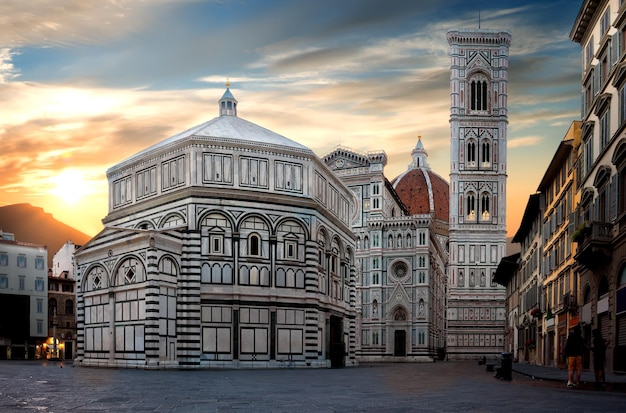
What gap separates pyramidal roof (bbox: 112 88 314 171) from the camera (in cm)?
5316

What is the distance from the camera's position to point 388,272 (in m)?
99.8

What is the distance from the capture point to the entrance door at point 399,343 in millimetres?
98062

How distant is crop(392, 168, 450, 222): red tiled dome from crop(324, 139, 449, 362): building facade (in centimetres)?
6048

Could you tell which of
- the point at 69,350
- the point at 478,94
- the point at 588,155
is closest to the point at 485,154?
the point at 478,94

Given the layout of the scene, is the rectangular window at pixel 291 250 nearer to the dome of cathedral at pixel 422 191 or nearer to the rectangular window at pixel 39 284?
the rectangular window at pixel 39 284

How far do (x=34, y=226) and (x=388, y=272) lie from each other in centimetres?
6617

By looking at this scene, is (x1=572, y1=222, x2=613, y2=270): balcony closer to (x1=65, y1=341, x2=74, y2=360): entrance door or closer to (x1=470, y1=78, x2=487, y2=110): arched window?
(x1=65, y1=341, x2=74, y2=360): entrance door

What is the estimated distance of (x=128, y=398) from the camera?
61.0ft

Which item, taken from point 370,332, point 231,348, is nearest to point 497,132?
point 370,332

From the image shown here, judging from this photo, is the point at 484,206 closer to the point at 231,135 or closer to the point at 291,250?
the point at 291,250

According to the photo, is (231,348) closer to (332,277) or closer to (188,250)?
(188,250)

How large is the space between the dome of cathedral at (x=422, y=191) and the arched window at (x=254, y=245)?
4460 inches

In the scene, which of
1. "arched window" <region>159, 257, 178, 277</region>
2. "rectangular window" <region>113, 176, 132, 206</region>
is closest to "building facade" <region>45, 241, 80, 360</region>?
"rectangular window" <region>113, 176, 132, 206</region>

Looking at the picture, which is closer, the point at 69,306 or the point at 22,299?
the point at 22,299
